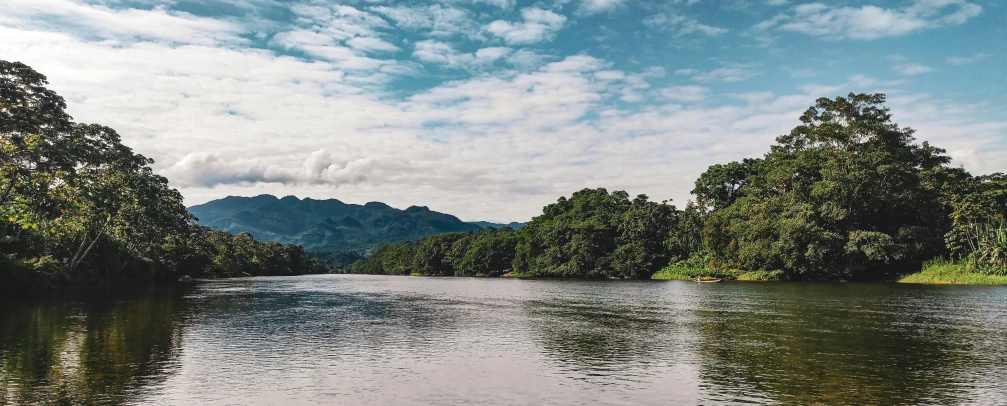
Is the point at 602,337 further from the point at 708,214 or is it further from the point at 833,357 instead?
the point at 708,214

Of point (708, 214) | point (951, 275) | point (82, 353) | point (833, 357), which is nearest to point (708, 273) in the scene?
point (708, 214)

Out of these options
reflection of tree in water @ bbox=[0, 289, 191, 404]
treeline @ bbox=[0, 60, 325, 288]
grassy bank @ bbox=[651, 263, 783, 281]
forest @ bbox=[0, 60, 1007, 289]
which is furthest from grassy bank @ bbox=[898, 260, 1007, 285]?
treeline @ bbox=[0, 60, 325, 288]

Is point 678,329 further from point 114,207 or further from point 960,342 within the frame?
point 114,207

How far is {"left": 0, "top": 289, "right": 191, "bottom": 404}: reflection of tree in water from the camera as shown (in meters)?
18.3

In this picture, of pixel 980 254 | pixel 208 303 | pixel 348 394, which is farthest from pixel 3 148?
pixel 980 254

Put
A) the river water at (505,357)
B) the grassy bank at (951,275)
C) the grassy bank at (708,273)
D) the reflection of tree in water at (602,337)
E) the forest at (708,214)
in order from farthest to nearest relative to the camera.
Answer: the grassy bank at (708,273), the grassy bank at (951,275), the forest at (708,214), the reflection of tree in water at (602,337), the river water at (505,357)

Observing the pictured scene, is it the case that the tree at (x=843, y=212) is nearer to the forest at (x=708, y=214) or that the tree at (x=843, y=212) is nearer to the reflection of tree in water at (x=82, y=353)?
the forest at (x=708, y=214)

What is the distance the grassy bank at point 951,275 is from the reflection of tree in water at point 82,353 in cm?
9549

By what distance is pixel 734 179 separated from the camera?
139625 mm

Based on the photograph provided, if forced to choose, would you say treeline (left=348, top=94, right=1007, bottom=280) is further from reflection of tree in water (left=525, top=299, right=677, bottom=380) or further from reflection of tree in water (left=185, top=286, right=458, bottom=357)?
reflection of tree in water (left=185, top=286, right=458, bottom=357)

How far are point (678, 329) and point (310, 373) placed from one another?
21.3 metres

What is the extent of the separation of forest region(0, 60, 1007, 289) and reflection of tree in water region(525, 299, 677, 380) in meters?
43.7

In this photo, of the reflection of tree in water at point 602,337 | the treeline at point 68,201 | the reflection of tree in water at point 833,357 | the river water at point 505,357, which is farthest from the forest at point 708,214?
the reflection of tree in water at point 833,357

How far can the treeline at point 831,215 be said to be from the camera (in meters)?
94.5
